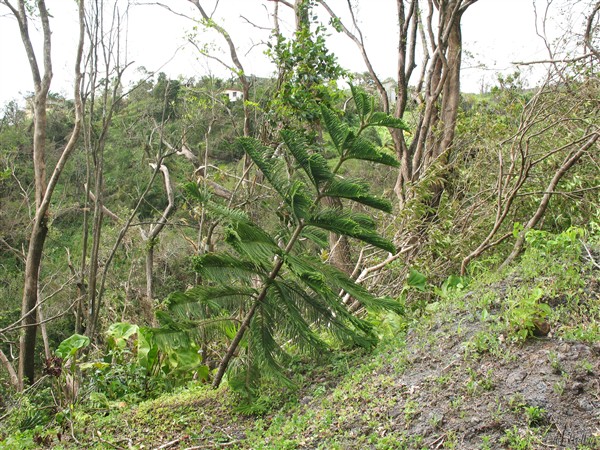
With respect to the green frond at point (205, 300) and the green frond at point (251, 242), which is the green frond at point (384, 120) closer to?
the green frond at point (251, 242)

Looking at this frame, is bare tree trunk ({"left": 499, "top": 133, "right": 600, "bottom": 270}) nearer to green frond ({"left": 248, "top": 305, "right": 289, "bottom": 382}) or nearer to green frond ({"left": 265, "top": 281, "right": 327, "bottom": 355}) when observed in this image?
green frond ({"left": 265, "top": 281, "right": 327, "bottom": 355})

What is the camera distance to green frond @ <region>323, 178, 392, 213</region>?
4.13 metres

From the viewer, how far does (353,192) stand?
414cm

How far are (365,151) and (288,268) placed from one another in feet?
3.38

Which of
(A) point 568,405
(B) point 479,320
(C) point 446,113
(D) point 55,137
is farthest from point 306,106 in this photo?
(D) point 55,137

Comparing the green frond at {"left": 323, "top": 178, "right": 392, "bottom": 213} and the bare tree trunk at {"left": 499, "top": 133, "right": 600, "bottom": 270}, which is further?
the bare tree trunk at {"left": 499, "top": 133, "right": 600, "bottom": 270}

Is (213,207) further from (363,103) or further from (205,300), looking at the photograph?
(363,103)

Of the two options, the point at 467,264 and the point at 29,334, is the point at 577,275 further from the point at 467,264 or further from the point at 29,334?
the point at 29,334

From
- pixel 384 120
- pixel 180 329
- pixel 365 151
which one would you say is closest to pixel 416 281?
pixel 365 151

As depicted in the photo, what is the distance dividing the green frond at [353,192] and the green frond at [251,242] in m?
0.58

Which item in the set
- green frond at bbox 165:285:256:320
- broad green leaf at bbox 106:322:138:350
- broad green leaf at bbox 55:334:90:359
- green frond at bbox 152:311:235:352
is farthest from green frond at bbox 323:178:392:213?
broad green leaf at bbox 106:322:138:350

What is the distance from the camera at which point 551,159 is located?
5973mm

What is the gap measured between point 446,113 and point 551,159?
8.37 feet

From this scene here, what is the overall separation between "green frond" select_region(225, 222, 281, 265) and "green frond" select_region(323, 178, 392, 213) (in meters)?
0.58
